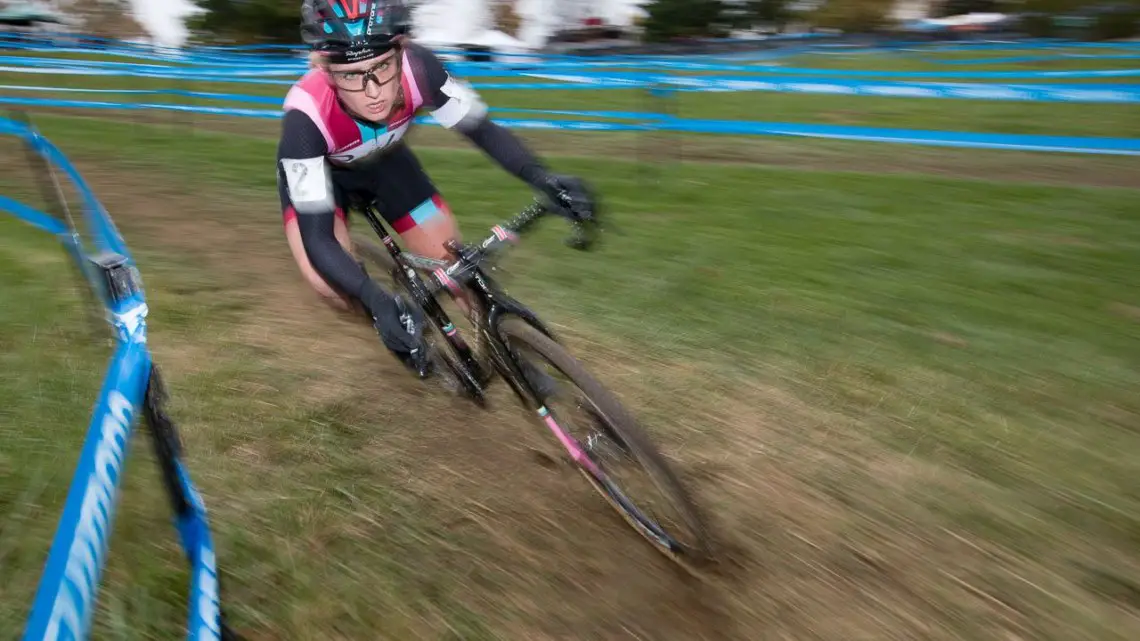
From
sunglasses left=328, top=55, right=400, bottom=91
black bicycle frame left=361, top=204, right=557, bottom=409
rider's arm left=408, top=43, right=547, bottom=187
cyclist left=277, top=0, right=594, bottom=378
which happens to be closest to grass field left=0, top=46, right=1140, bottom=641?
black bicycle frame left=361, top=204, right=557, bottom=409

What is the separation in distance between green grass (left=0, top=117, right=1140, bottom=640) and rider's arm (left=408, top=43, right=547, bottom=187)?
4.23 feet

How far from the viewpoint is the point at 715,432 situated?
3.73m

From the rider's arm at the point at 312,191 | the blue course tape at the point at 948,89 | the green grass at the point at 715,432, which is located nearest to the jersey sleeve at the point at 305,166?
the rider's arm at the point at 312,191

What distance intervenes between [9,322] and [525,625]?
3.97 metres

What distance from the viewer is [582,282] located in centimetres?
575

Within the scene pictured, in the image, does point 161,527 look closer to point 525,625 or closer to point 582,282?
point 525,625

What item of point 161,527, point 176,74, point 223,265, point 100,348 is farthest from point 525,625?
point 176,74

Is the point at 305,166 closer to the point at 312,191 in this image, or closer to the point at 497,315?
the point at 312,191

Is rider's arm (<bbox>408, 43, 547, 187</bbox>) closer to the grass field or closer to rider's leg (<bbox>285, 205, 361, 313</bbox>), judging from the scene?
Answer: rider's leg (<bbox>285, 205, 361, 313</bbox>)

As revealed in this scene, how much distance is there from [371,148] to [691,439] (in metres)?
1.93

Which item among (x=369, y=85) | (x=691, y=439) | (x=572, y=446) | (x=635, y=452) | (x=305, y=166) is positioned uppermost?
(x=369, y=85)

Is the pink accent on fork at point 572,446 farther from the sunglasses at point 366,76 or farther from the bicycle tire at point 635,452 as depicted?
the sunglasses at point 366,76

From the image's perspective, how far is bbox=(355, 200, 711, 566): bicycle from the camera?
8.74ft

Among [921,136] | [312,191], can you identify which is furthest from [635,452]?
[921,136]
